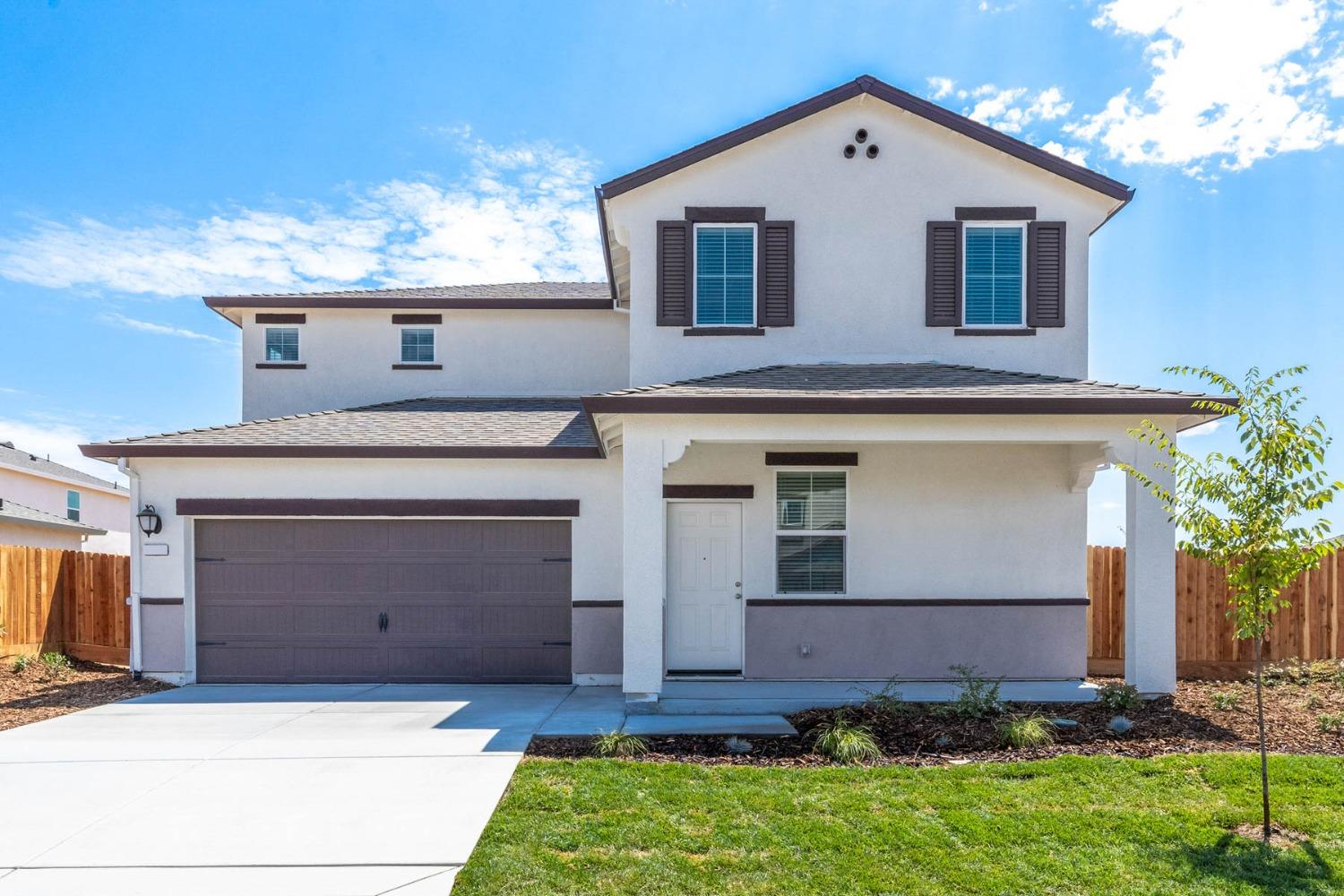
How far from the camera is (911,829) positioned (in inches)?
209

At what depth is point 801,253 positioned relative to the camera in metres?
11.0

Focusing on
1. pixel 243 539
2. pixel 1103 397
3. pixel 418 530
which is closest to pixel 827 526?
pixel 1103 397

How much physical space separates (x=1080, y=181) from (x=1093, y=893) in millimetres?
9213

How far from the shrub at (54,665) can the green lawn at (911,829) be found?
885 centimetres

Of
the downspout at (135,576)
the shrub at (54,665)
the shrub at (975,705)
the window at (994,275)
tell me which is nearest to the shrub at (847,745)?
the shrub at (975,705)

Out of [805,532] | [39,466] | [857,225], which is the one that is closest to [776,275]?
[857,225]

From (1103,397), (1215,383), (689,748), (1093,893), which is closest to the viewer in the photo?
(1093,893)

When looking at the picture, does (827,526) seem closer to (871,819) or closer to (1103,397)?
(1103,397)

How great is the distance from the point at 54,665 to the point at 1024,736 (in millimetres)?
12676

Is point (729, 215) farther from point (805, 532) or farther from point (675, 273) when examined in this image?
point (805, 532)

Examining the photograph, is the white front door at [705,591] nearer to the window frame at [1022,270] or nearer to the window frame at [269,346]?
the window frame at [1022,270]

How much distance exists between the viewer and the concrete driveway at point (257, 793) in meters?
4.79

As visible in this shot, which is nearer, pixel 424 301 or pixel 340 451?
pixel 340 451

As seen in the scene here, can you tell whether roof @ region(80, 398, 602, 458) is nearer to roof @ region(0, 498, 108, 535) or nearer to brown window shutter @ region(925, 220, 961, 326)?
brown window shutter @ region(925, 220, 961, 326)
